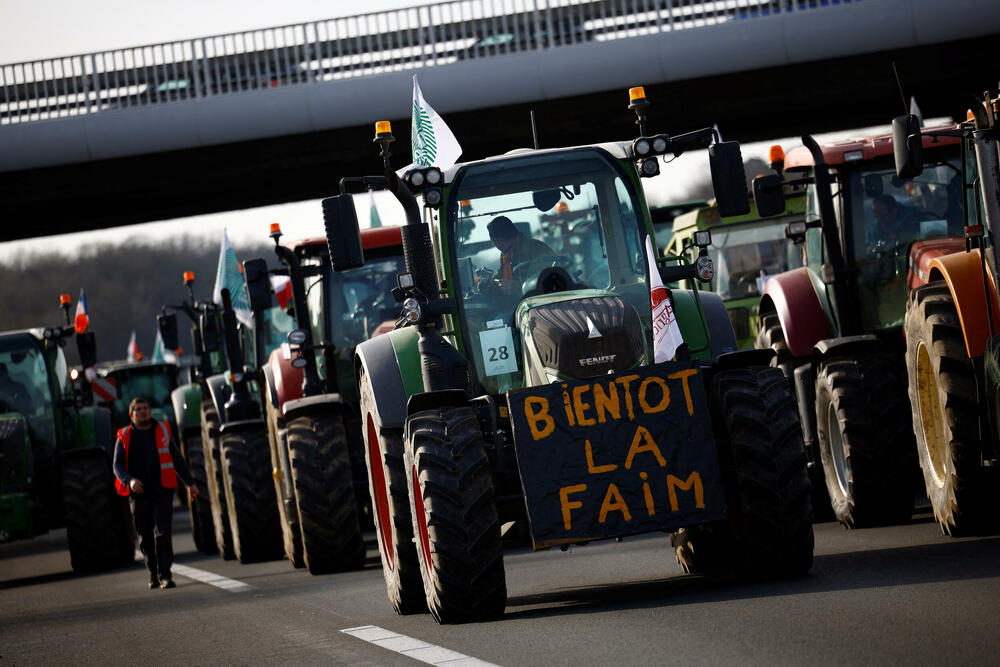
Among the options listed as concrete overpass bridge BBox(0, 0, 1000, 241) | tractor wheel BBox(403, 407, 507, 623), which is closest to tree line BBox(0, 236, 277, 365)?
concrete overpass bridge BBox(0, 0, 1000, 241)

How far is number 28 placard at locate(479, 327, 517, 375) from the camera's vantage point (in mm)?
10047

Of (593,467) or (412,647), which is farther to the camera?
(593,467)

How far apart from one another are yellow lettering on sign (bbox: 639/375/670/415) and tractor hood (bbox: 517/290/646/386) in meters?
0.42

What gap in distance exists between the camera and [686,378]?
9016 mm

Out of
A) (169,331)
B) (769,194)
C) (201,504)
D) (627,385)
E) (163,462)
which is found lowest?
(201,504)

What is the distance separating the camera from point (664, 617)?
859cm

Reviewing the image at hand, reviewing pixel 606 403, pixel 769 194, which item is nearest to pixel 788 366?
pixel 769 194

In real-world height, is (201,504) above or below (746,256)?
below

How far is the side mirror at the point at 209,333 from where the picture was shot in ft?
66.0

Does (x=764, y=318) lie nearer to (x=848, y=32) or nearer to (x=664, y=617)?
(x=664, y=617)

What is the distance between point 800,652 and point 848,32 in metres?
22.5

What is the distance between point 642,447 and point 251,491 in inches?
318

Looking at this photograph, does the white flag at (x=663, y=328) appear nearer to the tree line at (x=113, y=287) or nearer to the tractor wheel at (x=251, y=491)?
the tractor wheel at (x=251, y=491)

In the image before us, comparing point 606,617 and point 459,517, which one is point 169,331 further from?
point 606,617
